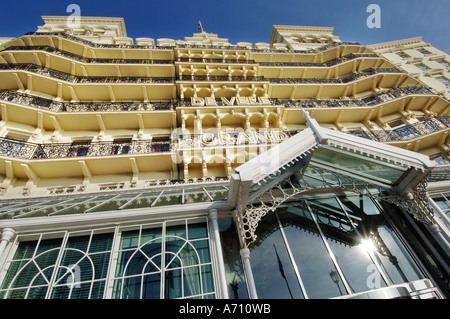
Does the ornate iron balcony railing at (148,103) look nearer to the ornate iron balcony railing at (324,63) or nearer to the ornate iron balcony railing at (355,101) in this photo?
the ornate iron balcony railing at (355,101)

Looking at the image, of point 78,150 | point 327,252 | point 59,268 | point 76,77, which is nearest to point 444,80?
point 327,252

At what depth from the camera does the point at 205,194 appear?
23.0ft

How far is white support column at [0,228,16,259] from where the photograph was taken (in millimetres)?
5004

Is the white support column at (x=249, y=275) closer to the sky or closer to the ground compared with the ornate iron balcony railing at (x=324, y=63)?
closer to the ground

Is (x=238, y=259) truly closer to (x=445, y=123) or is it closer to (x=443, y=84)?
(x=445, y=123)

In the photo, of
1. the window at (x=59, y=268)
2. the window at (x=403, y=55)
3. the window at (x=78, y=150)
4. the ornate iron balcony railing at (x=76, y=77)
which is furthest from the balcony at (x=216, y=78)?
the window at (x=403, y=55)

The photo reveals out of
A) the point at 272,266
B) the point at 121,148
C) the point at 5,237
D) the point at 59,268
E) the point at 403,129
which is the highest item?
the point at 121,148

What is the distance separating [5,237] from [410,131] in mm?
20124

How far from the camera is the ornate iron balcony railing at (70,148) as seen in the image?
11.1 metres

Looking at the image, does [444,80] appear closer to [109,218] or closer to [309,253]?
[309,253]

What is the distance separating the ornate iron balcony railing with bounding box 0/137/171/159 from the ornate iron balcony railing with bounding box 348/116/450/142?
13297 millimetres

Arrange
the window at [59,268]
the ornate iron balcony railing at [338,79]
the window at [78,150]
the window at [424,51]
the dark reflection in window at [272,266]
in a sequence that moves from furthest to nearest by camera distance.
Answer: the window at [424,51] < the ornate iron balcony railing at [338,79] < the window at [78,150] < the dark reflection in window at [272,266] < the window at [59,268]

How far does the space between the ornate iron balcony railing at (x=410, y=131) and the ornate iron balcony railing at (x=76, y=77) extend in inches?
575
